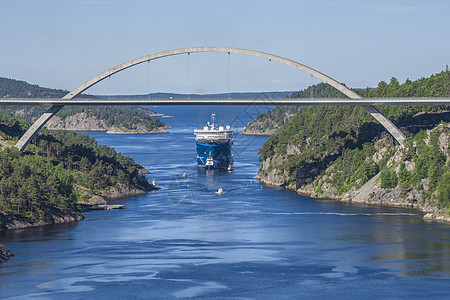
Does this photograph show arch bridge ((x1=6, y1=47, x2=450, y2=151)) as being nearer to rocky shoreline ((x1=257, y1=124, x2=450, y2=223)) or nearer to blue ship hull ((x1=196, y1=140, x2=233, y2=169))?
rocky shoreline ((x1=257, y1=124, x2=450, y2=223))

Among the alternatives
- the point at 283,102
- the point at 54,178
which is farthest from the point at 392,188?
the point at 54,178

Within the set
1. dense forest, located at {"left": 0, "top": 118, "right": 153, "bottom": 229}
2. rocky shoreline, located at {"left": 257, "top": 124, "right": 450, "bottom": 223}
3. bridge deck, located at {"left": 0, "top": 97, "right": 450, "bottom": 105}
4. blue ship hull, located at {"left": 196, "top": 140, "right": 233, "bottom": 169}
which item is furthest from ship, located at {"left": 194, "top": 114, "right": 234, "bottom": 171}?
bridge deck, located at {"left": 0, "top": 97, "right": 450, "bottom": 105}

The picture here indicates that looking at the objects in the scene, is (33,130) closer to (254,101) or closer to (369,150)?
(254,101)

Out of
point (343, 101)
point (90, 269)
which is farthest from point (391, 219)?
point (90, 269)

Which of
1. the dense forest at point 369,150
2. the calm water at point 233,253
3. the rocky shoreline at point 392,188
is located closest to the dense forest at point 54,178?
the calm water at point 233,253

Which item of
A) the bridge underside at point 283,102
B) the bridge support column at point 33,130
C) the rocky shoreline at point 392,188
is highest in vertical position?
the bridge underside at point 283,102

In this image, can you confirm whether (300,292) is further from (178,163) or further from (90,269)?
(178,163)

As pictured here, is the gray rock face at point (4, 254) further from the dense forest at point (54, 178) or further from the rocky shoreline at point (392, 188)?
the rocky shoreline at point (392, 188)
